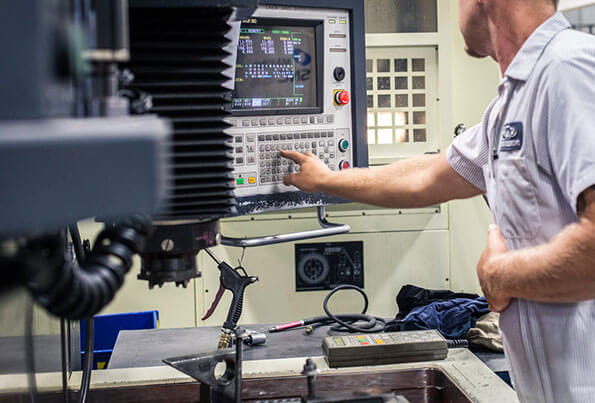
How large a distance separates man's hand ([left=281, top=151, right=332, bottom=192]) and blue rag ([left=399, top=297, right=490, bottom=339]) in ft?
2.05

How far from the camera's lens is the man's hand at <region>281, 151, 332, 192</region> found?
134 cm

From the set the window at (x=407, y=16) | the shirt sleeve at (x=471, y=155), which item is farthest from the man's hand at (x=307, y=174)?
the window at (x=407, y=16)

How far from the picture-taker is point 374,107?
2.60m

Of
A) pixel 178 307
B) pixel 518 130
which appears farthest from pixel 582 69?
pixel 178 307

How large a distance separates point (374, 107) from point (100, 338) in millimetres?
1453

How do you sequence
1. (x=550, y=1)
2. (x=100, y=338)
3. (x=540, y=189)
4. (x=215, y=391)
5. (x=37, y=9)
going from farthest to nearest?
(x=100, y=338)
(x=550, y=1)
(x=540, y=189)
(x=215, y=391)
(x=37, y=9)

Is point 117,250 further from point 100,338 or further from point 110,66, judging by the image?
point 100,338

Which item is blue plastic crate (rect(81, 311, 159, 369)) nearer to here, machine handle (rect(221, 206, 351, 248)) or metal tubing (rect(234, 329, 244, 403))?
machine handle (rect(221, 206, 351, 248))

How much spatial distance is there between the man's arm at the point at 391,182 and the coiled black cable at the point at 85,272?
0.82 meters

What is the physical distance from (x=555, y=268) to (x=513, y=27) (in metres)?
0.51

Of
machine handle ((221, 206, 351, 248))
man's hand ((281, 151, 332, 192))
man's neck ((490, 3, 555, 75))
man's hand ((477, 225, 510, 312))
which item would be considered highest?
man's neck ((490, 3, 555, 75))

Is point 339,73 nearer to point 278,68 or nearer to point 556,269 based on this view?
point 278,68

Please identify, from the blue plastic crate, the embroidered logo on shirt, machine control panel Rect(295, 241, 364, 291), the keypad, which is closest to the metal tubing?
the keypad

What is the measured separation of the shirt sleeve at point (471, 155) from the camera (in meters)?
1.38
